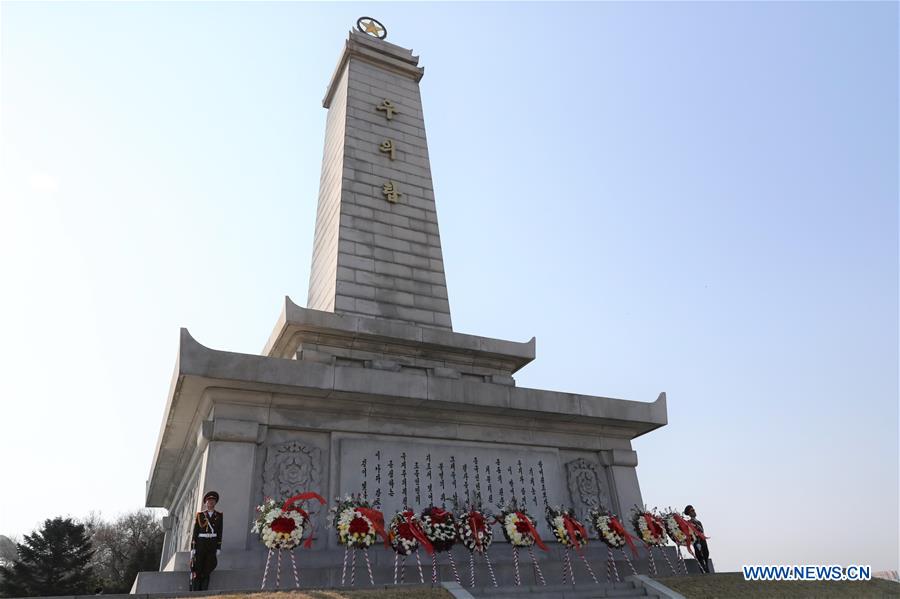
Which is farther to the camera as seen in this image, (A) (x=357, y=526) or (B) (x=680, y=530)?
(B) (x=680, y=530)

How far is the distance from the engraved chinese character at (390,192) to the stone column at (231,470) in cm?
542

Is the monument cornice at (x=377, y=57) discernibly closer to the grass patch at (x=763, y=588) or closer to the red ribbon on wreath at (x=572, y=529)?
the red ribbon on wreath at (x=572, y=529)

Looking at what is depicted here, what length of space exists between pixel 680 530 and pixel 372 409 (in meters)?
4.51

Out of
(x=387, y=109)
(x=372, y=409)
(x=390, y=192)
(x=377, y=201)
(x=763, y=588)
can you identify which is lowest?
(x=763, y=588)

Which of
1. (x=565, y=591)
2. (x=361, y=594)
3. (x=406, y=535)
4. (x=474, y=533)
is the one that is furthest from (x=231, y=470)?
(x=565, y=591)

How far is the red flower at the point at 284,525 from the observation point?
600cm

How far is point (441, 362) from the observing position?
9.80 meters

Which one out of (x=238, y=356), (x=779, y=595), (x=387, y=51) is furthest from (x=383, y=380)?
(x=387, y=51)

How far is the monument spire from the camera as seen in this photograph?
10.3m

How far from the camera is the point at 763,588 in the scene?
7.05 metres

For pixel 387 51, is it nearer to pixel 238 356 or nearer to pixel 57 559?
pixel 238 356

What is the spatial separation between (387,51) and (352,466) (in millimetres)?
10143

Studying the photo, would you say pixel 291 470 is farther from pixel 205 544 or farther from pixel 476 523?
pixel 476 523

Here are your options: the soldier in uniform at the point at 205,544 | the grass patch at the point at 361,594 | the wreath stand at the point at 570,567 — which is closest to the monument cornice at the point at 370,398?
the soldier in uniform at the point at 205,544
